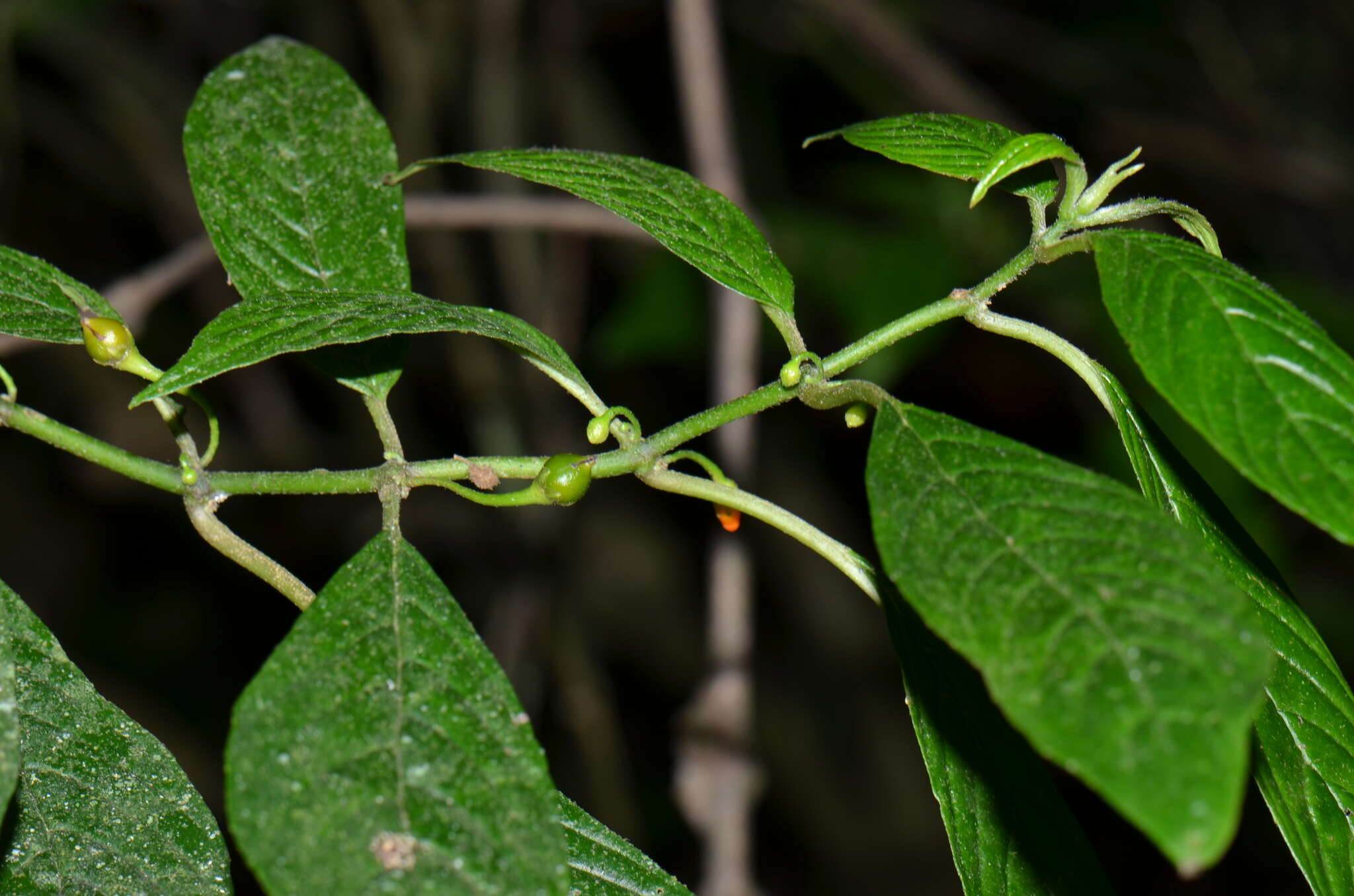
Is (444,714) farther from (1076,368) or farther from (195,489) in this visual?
(1076,368)

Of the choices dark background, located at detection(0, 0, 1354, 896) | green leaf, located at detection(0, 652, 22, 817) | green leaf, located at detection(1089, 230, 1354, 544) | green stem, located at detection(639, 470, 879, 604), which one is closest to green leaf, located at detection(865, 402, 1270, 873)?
green leaf, located at detection(1089, 230, 1354, 544)

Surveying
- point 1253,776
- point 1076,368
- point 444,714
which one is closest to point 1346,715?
point 1253,776

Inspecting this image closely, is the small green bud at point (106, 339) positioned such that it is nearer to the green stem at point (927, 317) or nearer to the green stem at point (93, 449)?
the green stem at point (93, 449)

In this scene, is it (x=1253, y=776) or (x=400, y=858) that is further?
(x=1253, y=776)

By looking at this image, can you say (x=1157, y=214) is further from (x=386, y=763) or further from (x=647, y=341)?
(x=647, y=341)

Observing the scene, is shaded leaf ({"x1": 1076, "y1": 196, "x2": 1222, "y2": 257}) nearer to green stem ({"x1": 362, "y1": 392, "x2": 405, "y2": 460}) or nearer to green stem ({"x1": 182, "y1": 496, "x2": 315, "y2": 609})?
green stem ({"x1": 362, "y1": 392, "x2": 405, "y2": 460})

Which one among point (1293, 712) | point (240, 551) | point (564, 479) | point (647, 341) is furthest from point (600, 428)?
point (647, 341)
